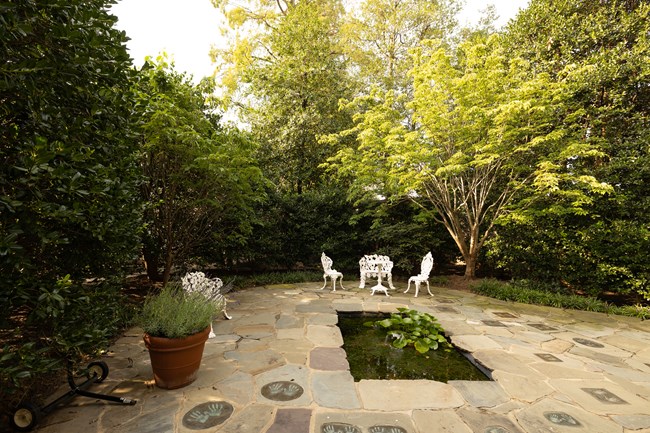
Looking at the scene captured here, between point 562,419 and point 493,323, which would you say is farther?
point 493,323

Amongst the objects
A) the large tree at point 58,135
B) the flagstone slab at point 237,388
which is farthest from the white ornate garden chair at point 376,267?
the large tree at point 58,135

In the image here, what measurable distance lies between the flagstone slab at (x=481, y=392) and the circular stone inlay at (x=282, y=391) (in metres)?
1.69

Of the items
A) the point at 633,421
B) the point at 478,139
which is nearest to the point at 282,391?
the point at 633,421

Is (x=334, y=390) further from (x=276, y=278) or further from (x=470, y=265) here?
(x=470, y=265)

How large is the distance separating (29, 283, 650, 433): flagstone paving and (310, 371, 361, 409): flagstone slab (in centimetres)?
1

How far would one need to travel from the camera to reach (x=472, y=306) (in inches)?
248

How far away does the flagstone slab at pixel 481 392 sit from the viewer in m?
2.82

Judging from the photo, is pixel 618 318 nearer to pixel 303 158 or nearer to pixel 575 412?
pixel 575 412

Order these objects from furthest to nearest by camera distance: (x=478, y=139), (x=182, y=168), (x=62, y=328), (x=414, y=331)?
(x=478, y=139) < (x=182, y=168) < (x=414, y=331) < (x=62, y=328)

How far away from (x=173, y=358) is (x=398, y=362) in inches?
105

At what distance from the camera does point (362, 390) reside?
2973mm

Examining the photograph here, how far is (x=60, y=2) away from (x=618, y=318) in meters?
9.19

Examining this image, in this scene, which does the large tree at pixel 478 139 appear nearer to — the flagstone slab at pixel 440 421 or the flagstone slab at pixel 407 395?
the flagstone slab at pixel 407 395

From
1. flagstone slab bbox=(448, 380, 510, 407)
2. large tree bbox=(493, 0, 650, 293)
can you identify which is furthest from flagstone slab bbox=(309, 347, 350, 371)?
large tree bbox=(493, 0, 650, 293)
